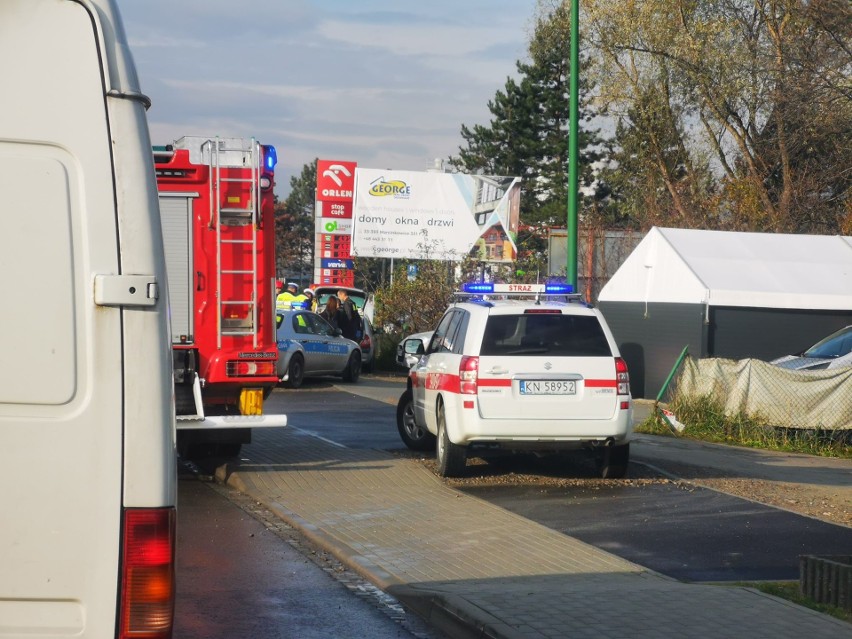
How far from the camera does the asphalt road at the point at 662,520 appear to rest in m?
8.52

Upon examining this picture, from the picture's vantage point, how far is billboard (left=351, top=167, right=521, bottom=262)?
39.8 m

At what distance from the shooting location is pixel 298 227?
129875 millimetres

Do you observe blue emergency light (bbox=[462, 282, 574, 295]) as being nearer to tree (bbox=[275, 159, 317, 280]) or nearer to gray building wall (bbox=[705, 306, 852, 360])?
gray building wall (bbox=[705, 306, 852, 360])

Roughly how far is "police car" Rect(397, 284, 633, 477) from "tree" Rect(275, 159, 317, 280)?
9860cm

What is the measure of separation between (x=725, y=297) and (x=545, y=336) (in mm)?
9152

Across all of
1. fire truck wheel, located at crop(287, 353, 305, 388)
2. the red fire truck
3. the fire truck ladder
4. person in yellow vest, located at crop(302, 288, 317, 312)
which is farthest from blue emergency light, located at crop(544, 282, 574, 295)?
person in yellow vest, located at crop(302, 288, 317, 312)

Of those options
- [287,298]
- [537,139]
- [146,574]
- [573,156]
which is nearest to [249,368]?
[573,156]

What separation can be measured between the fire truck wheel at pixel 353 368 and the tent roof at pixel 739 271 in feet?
20.4

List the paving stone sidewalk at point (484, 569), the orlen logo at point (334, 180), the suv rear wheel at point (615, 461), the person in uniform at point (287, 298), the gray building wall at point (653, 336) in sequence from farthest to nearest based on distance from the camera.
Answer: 1. the orlen logo at point (334, 180)
2. the person in uniform at point (287, 298)
3. the gray building wall at point (653, 336)
4. the suv rear wheel at point (615, 461)
5. the paving stone sidewalk at point (484, 569)

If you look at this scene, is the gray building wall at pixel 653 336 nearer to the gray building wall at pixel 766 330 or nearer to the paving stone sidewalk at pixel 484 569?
the gray building wall at pixel 766 330

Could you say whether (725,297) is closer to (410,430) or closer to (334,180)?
(410,430)

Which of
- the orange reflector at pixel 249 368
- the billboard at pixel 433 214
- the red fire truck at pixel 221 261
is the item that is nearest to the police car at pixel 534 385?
the orange reflector at pixel 249 368

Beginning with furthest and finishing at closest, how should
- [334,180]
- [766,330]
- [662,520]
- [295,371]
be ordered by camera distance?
1. [334,180]
2. [295,371]
3. [766,330]
4. [662,520]

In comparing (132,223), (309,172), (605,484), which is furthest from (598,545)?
(309,172)
